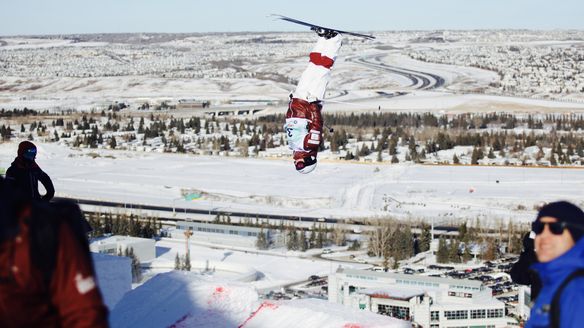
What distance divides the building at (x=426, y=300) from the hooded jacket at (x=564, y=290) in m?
14.7

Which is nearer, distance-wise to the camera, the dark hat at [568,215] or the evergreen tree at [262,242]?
the dark hat at [568,215]

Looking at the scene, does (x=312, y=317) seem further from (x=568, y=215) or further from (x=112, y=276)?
(x=568, y=215)

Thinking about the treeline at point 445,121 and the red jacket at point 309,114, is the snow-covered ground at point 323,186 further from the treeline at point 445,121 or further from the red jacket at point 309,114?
the red jacket at point 309,114

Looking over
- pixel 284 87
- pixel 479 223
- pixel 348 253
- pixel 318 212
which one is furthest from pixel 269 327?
pixel 284 87

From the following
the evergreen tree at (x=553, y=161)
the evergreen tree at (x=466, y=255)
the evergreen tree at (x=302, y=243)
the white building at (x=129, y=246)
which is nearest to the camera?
the white building at (x=129, y=246)

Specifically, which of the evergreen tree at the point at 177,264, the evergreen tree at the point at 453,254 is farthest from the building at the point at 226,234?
the evergreen tree at the point at 453,254

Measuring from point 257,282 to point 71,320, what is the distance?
71.2 feet

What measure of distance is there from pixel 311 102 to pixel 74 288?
6099 millimetres

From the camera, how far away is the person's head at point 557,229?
3.16 m

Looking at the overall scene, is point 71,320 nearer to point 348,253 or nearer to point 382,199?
point 348,253

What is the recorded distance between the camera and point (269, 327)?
754 cm

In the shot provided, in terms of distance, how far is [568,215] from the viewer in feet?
10.5

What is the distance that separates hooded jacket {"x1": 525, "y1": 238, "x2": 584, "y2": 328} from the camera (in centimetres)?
295

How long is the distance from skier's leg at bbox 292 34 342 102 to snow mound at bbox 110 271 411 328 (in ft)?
6.51
